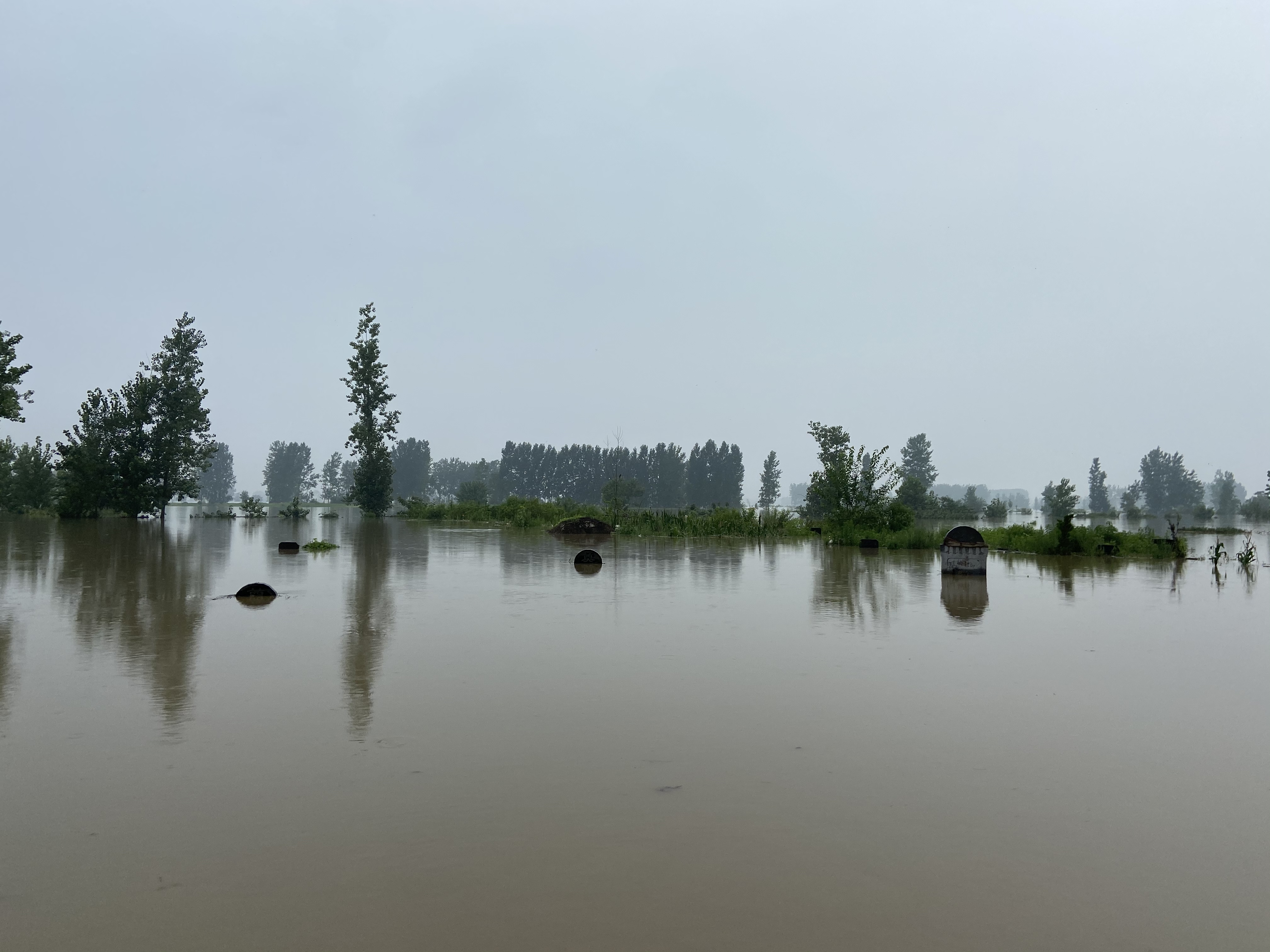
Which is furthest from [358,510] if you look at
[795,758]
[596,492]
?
[795,758]

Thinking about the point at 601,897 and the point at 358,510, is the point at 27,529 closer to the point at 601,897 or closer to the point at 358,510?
the point at 601,897

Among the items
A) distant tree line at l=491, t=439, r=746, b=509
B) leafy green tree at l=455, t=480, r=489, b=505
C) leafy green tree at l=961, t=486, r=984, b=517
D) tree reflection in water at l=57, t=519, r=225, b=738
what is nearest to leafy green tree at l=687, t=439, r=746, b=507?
distant tree line at l=491, t=439, r=746, b=509

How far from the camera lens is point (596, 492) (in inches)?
5364

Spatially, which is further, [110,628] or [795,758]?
[110,628]

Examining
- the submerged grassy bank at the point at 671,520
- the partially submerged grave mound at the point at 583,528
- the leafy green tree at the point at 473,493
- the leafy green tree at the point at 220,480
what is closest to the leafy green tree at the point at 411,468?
→ the leafy green tree at the point at 220,480

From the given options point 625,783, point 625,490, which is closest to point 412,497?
point 625,490

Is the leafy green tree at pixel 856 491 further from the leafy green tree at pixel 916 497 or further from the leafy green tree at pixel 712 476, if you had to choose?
the leafy green tree at pixel 712 476

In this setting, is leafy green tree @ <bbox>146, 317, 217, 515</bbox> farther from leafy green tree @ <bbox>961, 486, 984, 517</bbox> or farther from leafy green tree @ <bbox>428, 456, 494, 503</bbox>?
leafy green tree @ <bbox>428, 456, 494, 503</bbox>

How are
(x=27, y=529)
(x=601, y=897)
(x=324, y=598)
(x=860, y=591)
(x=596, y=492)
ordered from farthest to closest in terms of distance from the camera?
(x=596, y=492)
(x=27, y=529)
(x=860, y=591)
(x=324, y=598)
(x=601, y=897)

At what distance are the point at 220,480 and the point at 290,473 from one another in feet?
50.8

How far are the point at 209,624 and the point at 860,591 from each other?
456 inches

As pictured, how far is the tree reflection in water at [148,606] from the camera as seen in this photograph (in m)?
7.91

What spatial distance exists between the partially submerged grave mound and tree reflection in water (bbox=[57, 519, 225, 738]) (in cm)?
1613

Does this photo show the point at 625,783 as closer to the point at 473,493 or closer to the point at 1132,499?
the point at 473,493
